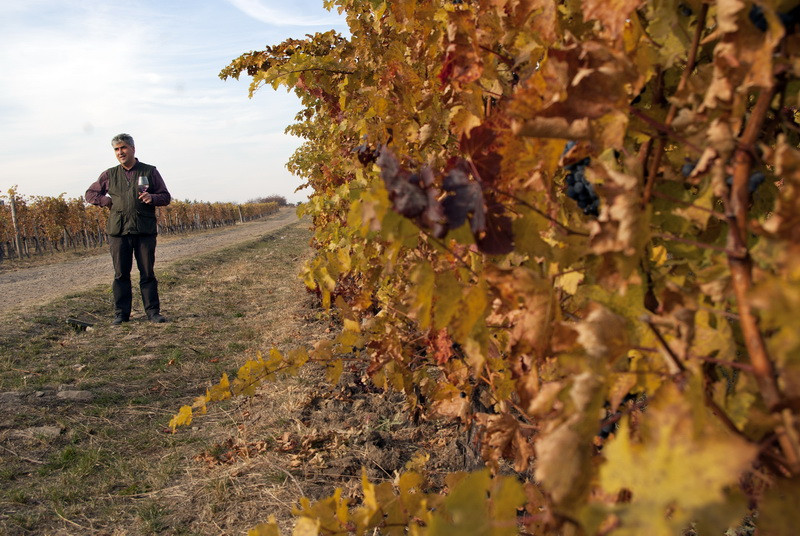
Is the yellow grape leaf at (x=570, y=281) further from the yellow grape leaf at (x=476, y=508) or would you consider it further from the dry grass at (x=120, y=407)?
the dry grass at (x=120, y=407)

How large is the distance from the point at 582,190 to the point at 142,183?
21.9 ft

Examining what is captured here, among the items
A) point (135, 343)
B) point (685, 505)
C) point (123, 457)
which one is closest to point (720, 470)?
point (685, 505)

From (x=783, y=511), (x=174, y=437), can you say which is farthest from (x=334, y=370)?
(x=174, y=437)

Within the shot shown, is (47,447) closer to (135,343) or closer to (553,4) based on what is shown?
(135,343)

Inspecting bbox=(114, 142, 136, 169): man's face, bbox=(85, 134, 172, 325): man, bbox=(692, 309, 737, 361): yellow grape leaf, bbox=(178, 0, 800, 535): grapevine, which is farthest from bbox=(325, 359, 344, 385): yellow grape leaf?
bbox=(114, 142, 136, 169): man's face

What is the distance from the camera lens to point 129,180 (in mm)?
6645

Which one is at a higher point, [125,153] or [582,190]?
[125,153]

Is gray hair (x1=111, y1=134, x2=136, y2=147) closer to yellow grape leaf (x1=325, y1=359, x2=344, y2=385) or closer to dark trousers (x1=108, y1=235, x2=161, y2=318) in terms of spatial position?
dark trousers (x1=108, y1=235, x2=161, y2=318)

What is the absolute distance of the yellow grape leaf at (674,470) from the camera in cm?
45

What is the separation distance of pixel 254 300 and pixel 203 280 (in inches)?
103

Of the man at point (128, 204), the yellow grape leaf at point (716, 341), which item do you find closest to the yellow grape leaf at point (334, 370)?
the yellow grape leaf at point (716, 341)

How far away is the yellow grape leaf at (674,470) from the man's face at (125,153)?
280 inches

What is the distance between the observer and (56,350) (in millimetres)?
6035

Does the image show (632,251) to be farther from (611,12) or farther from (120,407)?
(120,407)
